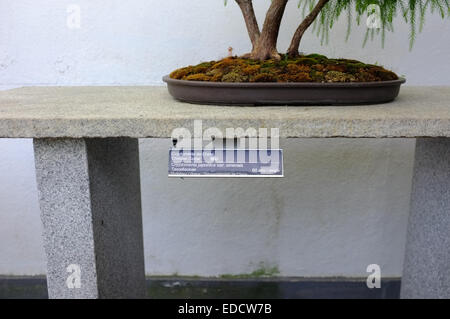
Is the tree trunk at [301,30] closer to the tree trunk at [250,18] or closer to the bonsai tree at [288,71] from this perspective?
the bonsai tree at [288,71]

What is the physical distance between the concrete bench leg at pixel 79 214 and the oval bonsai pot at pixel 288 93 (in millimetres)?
298

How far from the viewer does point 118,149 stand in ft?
4.15

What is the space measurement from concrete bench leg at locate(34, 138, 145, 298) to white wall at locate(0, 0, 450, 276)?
28.2 inches

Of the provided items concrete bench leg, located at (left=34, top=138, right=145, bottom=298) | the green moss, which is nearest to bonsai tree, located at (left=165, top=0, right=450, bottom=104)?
concrete bench leg, located at (left=34, top=138, right=145, bottom=298)

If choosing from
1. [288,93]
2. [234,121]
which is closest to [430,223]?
[288,93]

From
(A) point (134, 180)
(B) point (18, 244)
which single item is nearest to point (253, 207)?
(A) point (134, 180)

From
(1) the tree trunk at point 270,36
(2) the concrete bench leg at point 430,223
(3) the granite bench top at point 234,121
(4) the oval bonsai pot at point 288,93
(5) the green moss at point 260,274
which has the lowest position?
(5) the green moss at point 260,274

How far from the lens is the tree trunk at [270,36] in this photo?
3.85 feet

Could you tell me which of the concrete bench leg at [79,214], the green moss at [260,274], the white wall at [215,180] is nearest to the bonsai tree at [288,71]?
the concrete bench leg at [79,214]

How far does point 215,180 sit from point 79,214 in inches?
36.5

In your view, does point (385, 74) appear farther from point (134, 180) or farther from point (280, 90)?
point (134, 180)

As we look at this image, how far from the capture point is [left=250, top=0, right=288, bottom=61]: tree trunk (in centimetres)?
117

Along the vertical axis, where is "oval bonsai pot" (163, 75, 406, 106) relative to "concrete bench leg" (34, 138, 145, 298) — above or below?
above

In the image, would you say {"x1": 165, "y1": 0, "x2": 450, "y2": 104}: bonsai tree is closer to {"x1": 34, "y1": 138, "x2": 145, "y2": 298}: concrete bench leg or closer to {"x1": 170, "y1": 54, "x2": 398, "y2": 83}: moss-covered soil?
{"x1": 170, "y1": 54, "x2": 398, "y2": 83}: moss-covered soil
